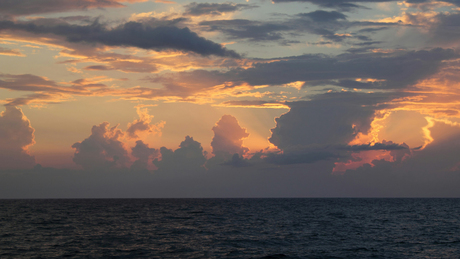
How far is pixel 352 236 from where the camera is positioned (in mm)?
63094

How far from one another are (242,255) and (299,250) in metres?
8.48

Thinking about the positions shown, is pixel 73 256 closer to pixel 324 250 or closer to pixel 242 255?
pixel 242 255

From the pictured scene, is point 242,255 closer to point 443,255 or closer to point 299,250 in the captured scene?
point 299,250

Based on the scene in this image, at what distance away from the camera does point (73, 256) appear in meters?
43.7

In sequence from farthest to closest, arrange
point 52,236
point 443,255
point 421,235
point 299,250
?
1. point 421,235
2. point 52,236
3. point 299,250
4. point 443,255

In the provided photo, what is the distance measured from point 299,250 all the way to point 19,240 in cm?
3977

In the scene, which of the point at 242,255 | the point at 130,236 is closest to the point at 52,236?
the point at 130,236

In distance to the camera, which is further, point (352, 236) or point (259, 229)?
point (259, 229)

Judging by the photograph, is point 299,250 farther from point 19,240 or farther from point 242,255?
point 19,240

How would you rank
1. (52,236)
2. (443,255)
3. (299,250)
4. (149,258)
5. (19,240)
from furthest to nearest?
(52,236), (19,240), (299,250), (443,255), (149,258)

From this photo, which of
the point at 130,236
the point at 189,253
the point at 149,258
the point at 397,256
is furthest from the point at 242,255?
the point at 130,236

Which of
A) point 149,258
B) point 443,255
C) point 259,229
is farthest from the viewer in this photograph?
point 259,229

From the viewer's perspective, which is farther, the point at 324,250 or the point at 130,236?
the point at 130,236

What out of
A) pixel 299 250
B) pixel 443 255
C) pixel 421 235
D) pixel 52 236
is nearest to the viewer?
pixel 443 255
